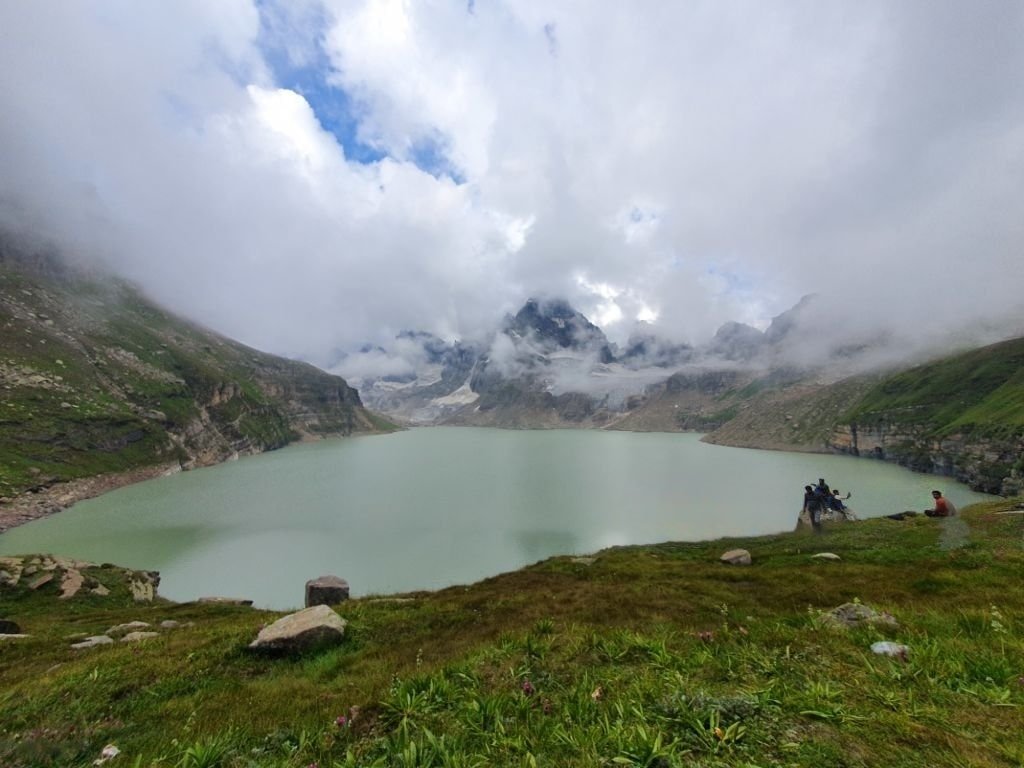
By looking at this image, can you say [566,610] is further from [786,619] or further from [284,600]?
[284,600]

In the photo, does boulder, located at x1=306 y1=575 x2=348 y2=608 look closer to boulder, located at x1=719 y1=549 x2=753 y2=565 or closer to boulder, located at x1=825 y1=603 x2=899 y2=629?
boulder, located at x1=719 y1=549 x2=753 y2=565

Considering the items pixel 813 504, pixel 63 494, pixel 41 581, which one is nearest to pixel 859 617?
pixel 813 504

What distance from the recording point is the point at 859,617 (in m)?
10.6

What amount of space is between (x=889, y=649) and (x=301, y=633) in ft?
46.4

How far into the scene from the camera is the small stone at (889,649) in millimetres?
7934

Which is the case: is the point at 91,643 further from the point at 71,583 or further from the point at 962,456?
the point at 962,456

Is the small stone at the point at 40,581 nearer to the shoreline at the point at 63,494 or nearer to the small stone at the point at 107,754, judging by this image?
the small stone at the point at 107,754

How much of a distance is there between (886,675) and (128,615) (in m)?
42.3

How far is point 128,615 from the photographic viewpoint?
102ft

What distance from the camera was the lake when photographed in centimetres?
5203

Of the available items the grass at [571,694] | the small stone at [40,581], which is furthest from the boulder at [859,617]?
the small stone at [40,581]

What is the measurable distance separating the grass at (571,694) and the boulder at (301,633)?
383mm

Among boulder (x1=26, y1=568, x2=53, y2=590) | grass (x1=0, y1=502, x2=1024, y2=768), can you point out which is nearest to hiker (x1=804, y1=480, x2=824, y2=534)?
grass (x1=0, y1=502, x2=1024, y2=768)

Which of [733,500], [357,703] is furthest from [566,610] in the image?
[733,500]
